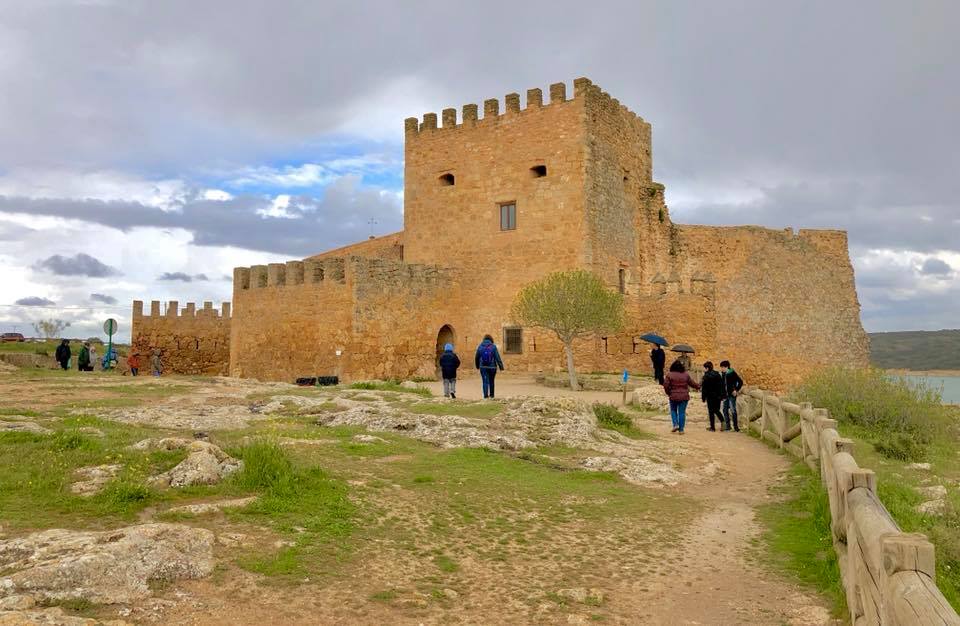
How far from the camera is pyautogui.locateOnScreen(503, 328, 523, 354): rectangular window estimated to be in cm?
2489

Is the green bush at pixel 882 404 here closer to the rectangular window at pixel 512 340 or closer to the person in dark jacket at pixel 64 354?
the rectangular window at pixel 512 340

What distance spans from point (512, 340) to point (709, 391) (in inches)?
458

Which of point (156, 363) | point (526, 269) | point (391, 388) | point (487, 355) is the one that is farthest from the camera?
point (156, 363)

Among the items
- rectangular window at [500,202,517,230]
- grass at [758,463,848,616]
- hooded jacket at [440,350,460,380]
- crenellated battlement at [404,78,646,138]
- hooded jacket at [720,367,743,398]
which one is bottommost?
grass at [758,463,848,616]

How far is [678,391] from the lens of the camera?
13156 mm

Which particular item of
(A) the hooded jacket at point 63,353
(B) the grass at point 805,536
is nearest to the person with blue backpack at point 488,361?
(B) the grass at point 805,536

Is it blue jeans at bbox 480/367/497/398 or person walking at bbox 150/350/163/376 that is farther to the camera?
person walking at bbox 150/350/163/376

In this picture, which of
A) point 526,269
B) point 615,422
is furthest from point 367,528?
point 526,269

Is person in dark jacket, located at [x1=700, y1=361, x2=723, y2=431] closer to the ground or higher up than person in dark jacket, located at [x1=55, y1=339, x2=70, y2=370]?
closer to the ground

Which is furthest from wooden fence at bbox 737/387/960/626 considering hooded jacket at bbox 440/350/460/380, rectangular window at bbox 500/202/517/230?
rectangular window at bbox 500/202/517/230

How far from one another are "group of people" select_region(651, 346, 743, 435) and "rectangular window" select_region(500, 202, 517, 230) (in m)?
12.3

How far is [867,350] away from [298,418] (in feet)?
98.3

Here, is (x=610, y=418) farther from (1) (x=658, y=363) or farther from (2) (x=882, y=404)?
(1) (x=658, y=363)

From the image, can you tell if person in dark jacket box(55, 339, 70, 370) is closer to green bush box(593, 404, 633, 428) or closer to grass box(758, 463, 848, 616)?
green bush box(593, 404, 633, 428)
